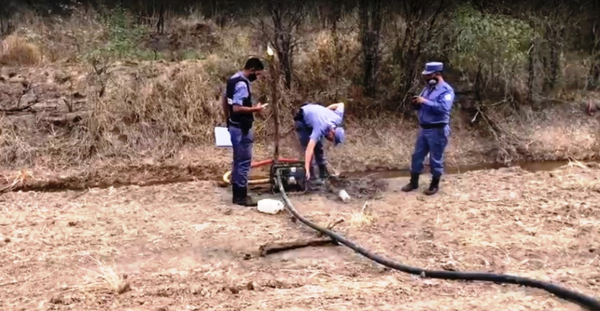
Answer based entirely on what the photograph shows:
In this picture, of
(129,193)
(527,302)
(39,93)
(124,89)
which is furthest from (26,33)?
(527,302)

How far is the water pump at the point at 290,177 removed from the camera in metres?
7.80

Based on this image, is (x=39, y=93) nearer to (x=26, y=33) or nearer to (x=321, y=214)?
(x=26, y=33)

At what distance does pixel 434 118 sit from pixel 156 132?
5.22 meters

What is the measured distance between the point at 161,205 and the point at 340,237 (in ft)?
8.29

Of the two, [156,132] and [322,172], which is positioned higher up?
[156,132]

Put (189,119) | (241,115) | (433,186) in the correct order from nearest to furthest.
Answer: (241,115)
(433,186)
(189,119)

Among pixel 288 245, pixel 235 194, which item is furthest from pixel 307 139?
pixel 288 245

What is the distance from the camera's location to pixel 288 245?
19.7 feet

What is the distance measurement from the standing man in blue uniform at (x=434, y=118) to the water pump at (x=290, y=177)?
135cm

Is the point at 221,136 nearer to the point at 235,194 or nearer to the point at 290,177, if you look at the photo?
the point at 235,194

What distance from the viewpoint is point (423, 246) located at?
610cm

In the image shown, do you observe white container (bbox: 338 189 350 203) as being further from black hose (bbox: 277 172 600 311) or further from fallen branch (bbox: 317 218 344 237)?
black hose (bbox: 277 172 600 311)

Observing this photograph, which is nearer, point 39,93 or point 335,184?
point 335,184

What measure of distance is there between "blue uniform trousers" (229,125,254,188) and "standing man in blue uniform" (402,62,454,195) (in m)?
1.93
